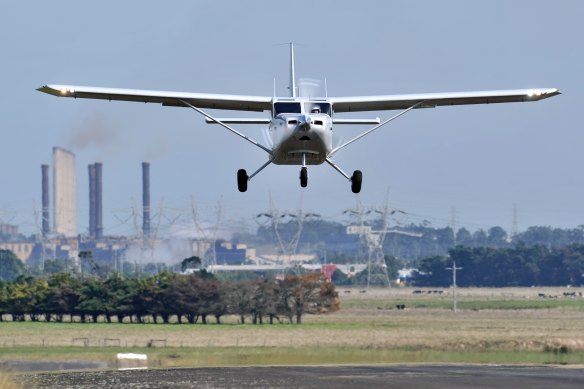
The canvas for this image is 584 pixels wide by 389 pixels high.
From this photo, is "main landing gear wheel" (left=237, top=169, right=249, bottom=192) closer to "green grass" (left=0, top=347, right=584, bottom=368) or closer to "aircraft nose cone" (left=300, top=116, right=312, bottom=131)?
"aircraft nose cone" (left=300, top=116, right=312, bottom=131)

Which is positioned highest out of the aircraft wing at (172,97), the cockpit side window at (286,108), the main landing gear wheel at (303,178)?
the aircraft wing at (172,97)

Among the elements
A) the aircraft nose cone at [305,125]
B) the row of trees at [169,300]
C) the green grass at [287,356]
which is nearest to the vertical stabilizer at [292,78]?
the aircraft nose cone at [305,125]

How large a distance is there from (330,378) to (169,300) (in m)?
85.5

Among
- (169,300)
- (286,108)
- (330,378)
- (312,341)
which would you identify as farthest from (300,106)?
(169,300)

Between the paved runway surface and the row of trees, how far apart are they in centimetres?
7005

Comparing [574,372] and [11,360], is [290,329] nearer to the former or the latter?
[11,360]

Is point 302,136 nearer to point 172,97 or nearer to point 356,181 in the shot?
point 356,181

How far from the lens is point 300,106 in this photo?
157 ft

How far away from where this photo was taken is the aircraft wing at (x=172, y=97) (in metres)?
54.0

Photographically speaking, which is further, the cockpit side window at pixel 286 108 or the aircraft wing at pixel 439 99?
the aircraft wing at pixel 439 99

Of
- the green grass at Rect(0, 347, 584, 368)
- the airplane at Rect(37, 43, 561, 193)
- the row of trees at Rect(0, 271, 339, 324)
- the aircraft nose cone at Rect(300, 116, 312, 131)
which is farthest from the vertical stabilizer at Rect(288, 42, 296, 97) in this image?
the row of trees at Rect(0, 271, 339, 324)

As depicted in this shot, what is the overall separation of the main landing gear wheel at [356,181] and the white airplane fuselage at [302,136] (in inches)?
154

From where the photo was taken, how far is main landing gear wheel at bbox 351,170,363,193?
5176 centimetres

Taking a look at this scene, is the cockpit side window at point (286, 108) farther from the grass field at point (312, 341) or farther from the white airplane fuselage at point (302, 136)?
the grass field at point (312, 341)
